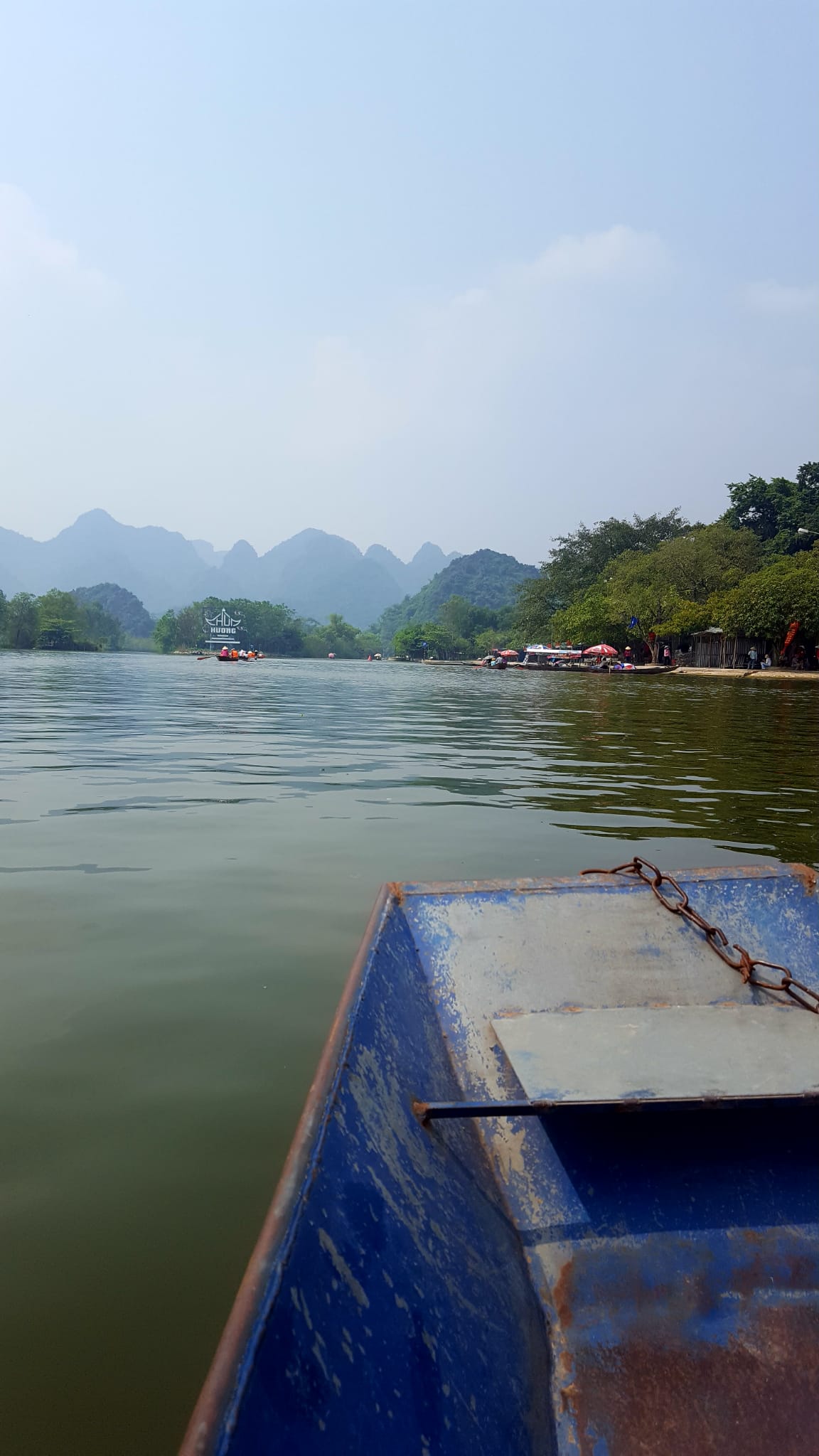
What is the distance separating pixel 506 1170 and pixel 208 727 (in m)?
11.7

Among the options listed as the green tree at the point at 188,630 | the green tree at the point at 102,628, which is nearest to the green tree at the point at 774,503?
the green tree at the point at 102,628

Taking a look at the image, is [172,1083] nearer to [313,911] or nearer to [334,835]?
[313,911]

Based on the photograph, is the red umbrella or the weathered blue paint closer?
the weathered blue paint

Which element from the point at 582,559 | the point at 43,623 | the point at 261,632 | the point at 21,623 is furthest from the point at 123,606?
the point at 582,559

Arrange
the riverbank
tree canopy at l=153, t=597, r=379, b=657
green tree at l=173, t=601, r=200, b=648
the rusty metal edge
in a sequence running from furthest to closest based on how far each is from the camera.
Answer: tree canopy at l=153, t=597, r=379, b=657, green tree at l=173, t=601, r=200, b=648, the riverbank, the rusty metal edge

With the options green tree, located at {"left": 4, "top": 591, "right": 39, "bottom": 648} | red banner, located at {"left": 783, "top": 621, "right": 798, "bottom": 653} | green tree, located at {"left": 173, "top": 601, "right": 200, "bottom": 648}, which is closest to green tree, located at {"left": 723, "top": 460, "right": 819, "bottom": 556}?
red banner, located at {"left": 783, "top": 621, "right": 798, "bottom": 653}

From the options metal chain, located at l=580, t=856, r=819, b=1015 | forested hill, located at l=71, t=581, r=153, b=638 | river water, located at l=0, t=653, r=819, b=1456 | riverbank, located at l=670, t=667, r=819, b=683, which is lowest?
river water, located at l=0, t=653, r=819, b=1456

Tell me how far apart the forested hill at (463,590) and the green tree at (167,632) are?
61191mm

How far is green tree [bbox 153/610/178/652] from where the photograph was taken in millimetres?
122125

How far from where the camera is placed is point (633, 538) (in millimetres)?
69438

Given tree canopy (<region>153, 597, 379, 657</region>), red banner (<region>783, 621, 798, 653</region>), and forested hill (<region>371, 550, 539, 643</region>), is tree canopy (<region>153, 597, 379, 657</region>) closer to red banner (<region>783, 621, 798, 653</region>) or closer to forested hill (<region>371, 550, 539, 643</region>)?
forested hill (<region>371, 550, 539, 643</region>)

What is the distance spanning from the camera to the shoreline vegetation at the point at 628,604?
38.1 meters

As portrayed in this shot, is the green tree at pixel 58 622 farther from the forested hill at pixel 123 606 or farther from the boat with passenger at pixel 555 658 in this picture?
the forested hill at pixel 123 606

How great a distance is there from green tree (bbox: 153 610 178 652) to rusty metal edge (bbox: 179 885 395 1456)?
125792 millimetres
